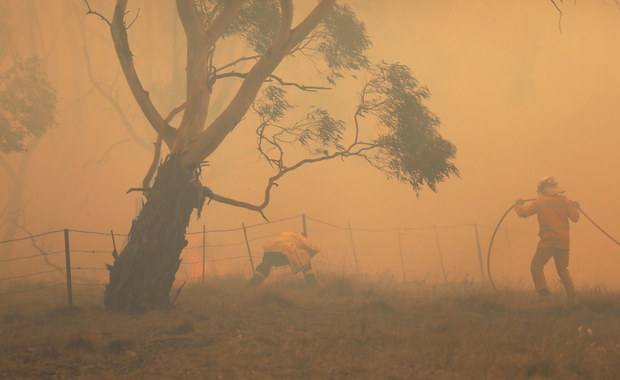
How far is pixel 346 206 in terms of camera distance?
4250 cm

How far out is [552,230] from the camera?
30.8ft

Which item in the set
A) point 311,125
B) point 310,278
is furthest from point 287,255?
point 311,125

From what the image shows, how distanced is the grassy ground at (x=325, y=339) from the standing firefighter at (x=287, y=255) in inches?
66.4

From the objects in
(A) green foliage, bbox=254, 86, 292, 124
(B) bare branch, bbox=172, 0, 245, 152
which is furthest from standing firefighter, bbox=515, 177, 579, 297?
(B) bare branch, bbox=172, 0, 245, 152

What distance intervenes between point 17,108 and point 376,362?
18.4m

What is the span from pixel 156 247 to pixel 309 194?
3454 centimetres

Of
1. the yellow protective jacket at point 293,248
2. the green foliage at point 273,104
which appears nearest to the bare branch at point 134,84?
the yellow protective jacket at point 293,248

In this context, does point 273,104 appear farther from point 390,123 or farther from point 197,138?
point 197,138

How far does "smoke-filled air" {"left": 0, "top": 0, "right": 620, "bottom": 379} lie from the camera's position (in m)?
6.06

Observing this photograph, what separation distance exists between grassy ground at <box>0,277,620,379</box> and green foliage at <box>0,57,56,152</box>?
12.3m

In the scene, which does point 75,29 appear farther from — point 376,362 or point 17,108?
point 376,362

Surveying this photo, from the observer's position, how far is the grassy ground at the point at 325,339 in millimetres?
5105

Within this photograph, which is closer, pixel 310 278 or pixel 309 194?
pixel 310 278

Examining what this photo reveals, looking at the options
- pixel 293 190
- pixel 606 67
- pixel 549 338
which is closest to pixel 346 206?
pixel 293 190
